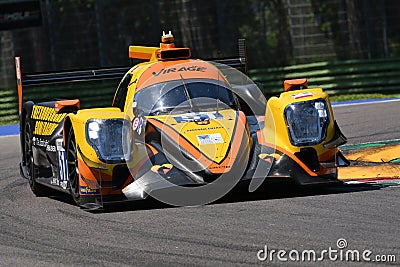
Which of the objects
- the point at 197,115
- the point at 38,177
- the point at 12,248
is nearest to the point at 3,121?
the point at 38,177

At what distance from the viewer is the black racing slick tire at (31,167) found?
34.5 feet

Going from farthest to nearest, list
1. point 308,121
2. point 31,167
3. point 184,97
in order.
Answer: point 31,167 → point 184,97 → point 308,121

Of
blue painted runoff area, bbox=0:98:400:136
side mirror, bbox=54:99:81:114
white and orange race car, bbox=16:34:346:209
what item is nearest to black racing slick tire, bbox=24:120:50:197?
white and orange race car, bbox=16:34:346:209

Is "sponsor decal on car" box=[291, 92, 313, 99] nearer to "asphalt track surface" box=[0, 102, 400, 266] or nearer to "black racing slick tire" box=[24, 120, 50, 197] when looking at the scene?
"asphalt track surface" box=[0, 102, 400, 266]

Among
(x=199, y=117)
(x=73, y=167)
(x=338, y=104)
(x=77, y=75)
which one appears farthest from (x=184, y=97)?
(x=338, y=104)

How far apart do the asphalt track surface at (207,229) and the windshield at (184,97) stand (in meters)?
1.08

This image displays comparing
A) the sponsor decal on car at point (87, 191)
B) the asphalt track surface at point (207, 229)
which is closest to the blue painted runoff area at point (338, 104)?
the asphalt track surface at point (207, 229)

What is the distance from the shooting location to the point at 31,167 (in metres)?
10.9

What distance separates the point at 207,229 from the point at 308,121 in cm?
220

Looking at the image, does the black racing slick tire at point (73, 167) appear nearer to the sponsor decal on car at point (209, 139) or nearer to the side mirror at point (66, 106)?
the side mirror at point (66, 106)

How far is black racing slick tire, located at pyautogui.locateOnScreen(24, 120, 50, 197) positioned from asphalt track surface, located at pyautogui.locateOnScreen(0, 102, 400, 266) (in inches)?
17.8

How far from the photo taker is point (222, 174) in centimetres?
857

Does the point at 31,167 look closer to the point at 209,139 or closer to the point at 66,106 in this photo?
the point at 66,106

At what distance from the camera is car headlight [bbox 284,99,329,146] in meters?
9.09
